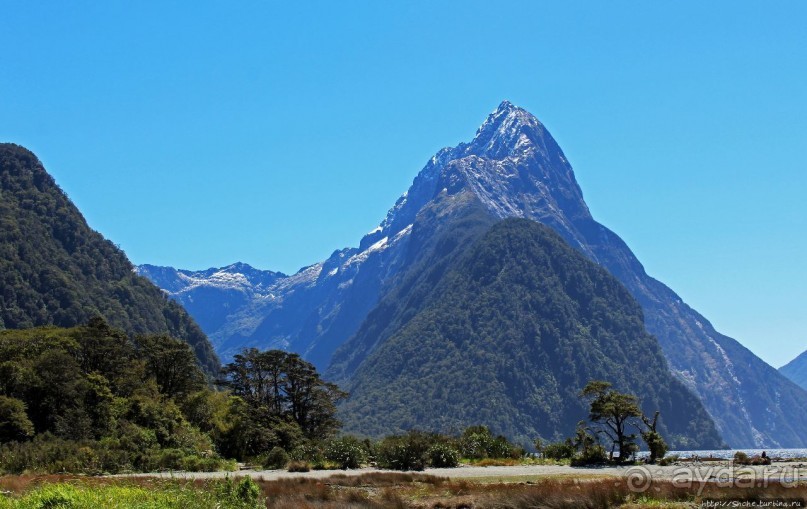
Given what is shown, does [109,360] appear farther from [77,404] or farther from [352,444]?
[352,444]

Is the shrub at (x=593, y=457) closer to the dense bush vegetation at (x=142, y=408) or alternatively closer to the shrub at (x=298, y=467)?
the dense bush vegetation at (x=142, y=408)

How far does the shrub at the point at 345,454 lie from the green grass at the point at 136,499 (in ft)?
87.6

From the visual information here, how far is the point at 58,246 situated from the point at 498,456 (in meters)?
166

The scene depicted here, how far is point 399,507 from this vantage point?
A: 2372cm

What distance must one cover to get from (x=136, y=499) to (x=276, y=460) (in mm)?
30279

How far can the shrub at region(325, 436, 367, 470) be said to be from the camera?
164ft

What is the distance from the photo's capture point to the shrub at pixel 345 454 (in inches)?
1964

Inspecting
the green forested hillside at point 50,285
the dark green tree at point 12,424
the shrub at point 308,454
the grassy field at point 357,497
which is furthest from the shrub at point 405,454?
the green forested hillside at point 50,285

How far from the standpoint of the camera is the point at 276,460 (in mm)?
50531

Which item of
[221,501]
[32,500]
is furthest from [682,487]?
[32,500]

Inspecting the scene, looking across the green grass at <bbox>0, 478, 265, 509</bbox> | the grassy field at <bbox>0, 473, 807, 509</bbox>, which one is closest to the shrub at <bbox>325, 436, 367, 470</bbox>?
the grassy field at <bbox>0, 473, 807, 509</bbox>

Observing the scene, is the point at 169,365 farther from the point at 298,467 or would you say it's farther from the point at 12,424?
the point at 298,467

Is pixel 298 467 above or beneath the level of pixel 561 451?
beneath

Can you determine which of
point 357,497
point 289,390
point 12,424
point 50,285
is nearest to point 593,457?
point 289,390
